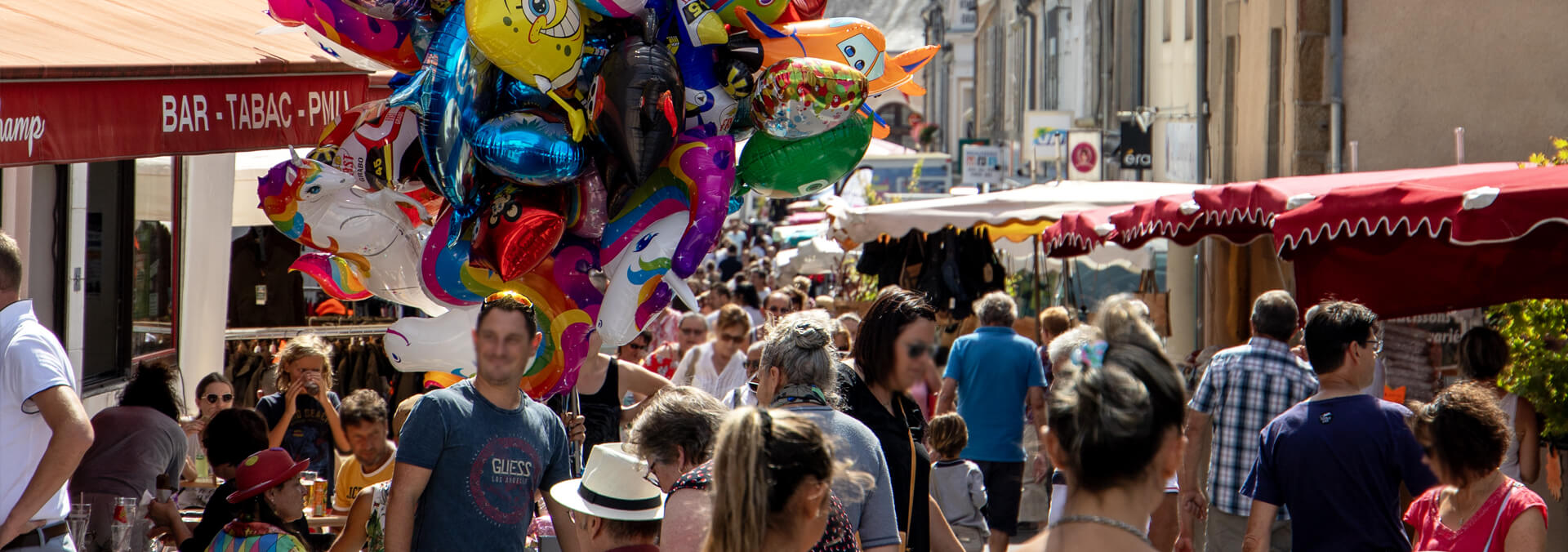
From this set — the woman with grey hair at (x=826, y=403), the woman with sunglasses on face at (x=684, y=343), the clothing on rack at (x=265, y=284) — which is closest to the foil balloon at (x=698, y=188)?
the woman with grey hair at (x=826, y=403)

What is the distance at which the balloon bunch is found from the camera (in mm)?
5074

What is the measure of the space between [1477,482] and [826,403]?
2.03 m

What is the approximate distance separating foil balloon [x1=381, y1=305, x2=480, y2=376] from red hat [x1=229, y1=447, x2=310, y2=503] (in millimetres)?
544

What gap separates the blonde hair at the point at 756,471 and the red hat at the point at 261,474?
8.18 feet

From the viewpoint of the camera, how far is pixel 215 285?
1038 cm

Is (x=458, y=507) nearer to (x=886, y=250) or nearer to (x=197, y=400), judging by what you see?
(x=197, y=400)

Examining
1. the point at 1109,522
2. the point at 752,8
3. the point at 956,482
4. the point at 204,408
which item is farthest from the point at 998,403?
the point at 1109,522

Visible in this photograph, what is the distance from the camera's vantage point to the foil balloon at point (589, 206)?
17.3 feet

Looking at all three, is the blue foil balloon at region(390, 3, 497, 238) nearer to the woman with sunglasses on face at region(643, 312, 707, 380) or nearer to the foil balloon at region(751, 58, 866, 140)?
the foil balloon at region(751, 58, 866, 140)

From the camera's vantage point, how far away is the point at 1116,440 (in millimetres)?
2502

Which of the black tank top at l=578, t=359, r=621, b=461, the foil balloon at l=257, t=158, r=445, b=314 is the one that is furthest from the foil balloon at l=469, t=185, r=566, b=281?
the black tank top at l=578, t=359, r=621, b=461

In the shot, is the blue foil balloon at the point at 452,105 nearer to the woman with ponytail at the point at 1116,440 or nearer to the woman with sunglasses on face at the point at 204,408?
the woman with sunglasses on face at the point at 204,408

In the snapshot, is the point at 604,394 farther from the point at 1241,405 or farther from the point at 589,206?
the point at 1241,405

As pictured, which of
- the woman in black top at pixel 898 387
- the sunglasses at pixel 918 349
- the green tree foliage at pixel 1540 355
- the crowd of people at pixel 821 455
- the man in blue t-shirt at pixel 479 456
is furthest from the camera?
the green tree foliage at pixel 1540 355
